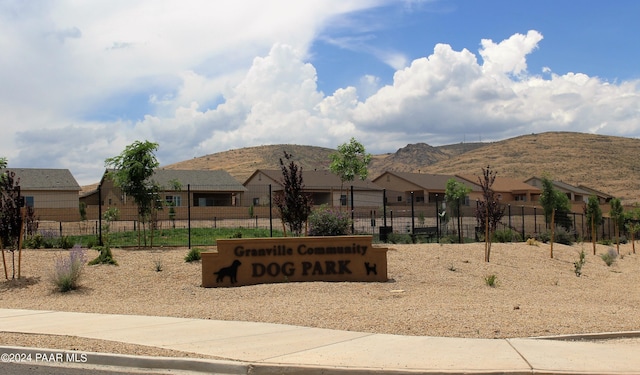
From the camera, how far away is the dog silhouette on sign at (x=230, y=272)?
15.9 meters

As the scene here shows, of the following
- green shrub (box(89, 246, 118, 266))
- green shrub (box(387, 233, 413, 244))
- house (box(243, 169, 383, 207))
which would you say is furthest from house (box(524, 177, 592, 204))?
green shrub (box(89, 246, 118, 266))

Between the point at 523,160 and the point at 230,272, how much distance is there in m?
114

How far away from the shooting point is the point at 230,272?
1599 centimetres

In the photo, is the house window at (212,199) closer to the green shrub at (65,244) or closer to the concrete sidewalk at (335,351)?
the green shrub at (65,244)

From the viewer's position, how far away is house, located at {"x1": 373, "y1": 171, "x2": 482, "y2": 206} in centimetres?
7162

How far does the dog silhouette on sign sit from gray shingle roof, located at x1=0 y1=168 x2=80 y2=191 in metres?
39.6

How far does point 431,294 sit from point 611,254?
1724 centimetres

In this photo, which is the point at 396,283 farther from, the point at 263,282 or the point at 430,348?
the point at 430,348

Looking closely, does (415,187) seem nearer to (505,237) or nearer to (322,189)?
(322,189)

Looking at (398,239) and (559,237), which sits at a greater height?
(398,239)

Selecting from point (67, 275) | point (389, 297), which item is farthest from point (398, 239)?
point (67, 275)

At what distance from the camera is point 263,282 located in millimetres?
16094

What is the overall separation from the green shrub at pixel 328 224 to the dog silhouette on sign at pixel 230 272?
4.69 meters

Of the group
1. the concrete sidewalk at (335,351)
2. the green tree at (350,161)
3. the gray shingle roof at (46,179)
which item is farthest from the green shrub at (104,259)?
the gray shingle roof at (46,179)
